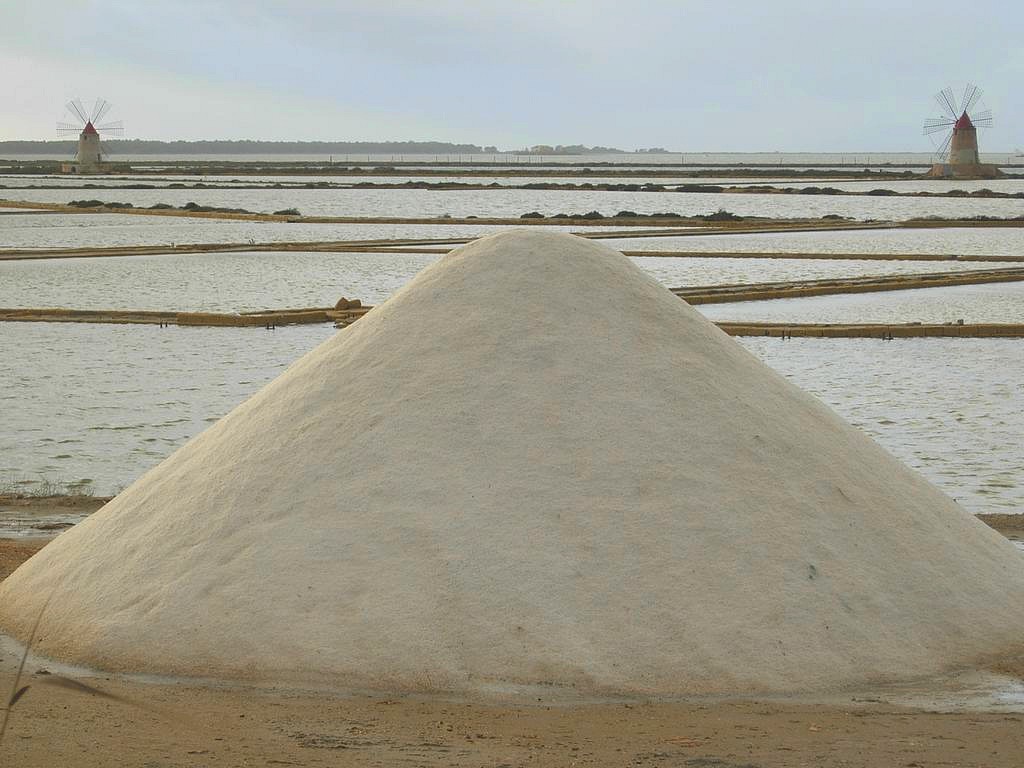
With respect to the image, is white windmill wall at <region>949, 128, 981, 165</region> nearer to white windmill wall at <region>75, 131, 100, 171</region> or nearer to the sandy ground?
white windmill wall at <region>75, 131, 100, 171</region>

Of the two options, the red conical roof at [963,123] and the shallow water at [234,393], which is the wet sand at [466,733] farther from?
the red conical roof at [963,123]

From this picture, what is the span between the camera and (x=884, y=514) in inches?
156

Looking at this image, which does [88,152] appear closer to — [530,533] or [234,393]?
[234,393]

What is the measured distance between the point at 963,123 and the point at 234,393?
43.6 metres

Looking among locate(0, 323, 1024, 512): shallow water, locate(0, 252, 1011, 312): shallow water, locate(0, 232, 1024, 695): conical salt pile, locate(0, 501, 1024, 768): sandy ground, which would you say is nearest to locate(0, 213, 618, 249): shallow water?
locate(0, 252, 1011, 312): shallow water

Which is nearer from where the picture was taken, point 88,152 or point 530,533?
point 530,533

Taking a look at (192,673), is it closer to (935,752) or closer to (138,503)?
(138,503)

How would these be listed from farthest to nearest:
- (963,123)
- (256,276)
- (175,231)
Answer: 1. (963,123)
2. (175,231)
3. (256,276)

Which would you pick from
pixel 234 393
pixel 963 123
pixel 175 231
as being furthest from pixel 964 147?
pixel 234 393

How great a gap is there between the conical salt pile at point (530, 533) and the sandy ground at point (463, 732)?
0.11 meters

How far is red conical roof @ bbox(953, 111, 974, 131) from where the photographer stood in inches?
1852

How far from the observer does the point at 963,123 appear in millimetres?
47250

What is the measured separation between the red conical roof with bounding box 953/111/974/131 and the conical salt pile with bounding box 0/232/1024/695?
4600 cm

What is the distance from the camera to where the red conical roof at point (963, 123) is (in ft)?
154
